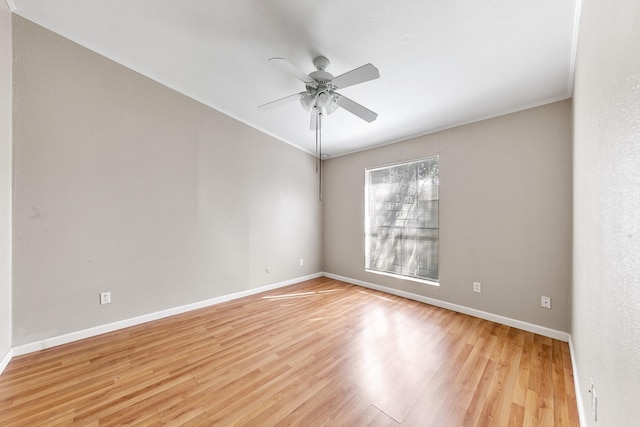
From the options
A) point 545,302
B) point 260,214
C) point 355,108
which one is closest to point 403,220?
point 545,302

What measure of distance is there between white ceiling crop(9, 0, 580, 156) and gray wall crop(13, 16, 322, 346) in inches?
16.4

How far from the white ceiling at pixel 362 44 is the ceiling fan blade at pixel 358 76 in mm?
368

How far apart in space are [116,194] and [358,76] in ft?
9.15

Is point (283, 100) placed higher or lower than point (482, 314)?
higher

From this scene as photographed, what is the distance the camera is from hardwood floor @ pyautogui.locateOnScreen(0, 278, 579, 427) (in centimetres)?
149

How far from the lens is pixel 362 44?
204 centimetres

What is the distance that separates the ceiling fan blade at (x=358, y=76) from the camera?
1784 mm

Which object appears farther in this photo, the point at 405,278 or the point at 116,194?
the point at 405,278

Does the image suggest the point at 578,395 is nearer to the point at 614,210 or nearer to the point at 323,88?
the point at 614,210

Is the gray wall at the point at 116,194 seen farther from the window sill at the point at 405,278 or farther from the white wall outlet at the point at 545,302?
the white wall outlet at the point at 545,302

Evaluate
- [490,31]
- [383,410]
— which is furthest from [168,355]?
[490,31]

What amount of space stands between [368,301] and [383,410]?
6.56ft

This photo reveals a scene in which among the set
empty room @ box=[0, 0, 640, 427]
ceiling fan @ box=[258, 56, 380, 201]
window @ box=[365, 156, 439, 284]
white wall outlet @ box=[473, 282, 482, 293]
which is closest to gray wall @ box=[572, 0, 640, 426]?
empty room @ box=[0, 0, 640, 427]

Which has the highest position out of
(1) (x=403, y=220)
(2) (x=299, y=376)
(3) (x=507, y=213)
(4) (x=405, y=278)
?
(3) (x=507, y=213)
